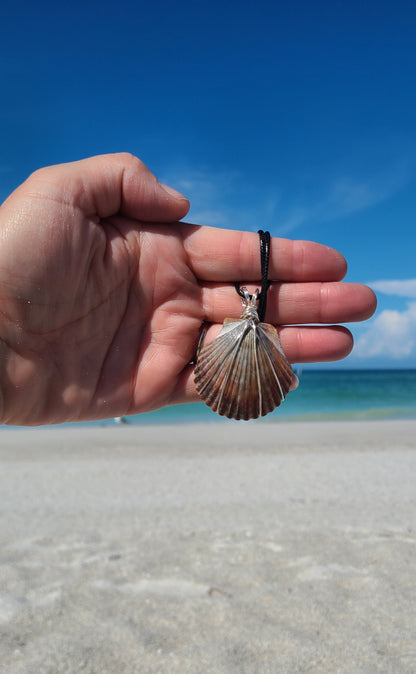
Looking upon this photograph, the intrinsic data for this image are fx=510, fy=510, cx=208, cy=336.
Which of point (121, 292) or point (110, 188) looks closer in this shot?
point (110, 188)

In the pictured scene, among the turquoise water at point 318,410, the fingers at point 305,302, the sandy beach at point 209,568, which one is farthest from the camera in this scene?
the turquoise water at point 318,410

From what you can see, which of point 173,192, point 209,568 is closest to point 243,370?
point 173,192

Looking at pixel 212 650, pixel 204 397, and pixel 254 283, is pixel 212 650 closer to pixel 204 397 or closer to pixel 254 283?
pixel 204 397

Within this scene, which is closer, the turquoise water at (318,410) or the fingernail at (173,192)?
the fingernail at (173,192)

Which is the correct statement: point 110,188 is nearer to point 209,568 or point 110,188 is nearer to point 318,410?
point 209,568

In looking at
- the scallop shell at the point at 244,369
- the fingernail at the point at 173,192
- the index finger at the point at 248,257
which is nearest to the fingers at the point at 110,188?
the fingernail at the point at 173,192

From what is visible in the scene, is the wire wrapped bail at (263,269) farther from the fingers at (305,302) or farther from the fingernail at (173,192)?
the fingernail at (173,192)

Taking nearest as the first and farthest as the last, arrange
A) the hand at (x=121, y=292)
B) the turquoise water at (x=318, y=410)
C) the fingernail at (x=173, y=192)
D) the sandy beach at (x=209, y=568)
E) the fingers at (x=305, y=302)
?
the hand at (x=121, y=292) → the fingernail at (x=173, y=192) → the fingers at (x=305, y=302) → the sandy beach at (x=209, y=568) → the turquoise water at (x=318, y=410)

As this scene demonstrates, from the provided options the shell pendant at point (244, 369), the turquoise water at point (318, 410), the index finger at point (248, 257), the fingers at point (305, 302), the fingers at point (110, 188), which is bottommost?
the turquoise water at point (318, 410)
